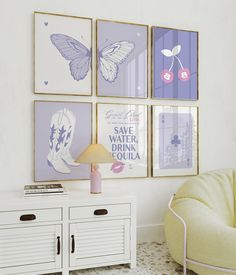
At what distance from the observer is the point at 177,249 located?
2.36m

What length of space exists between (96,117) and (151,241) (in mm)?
1280

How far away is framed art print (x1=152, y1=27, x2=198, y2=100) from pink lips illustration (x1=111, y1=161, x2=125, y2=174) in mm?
704

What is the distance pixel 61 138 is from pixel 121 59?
2.92ft

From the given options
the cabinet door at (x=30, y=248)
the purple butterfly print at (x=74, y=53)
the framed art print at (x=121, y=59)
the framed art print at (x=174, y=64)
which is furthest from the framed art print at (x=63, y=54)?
the cabinet door at (x=30, y=248)

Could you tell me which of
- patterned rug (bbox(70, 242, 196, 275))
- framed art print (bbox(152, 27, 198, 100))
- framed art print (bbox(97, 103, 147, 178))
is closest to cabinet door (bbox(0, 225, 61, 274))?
patterned rug (bbox(70, 242, 196, 275))

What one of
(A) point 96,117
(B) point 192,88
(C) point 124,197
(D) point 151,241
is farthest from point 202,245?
(B) point 192,88

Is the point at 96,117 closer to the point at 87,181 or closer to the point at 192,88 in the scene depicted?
the point at 87,181

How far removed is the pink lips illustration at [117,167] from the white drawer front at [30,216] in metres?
0.75

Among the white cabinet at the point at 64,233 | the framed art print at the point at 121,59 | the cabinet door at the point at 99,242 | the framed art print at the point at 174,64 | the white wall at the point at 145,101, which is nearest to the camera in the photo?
the white cabinet at the point at 64,233

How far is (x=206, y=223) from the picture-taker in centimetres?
229

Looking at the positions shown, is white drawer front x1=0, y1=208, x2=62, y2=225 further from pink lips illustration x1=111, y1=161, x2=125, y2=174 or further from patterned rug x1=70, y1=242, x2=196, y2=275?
pink lips illustration x1=111, y1=161, x2=125, y2=174

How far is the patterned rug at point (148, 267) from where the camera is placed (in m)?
2.44

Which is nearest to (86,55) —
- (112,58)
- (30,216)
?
(112,58)

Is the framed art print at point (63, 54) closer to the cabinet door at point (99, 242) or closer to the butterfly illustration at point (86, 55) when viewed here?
the butterfly illustration at point (86, 55)
